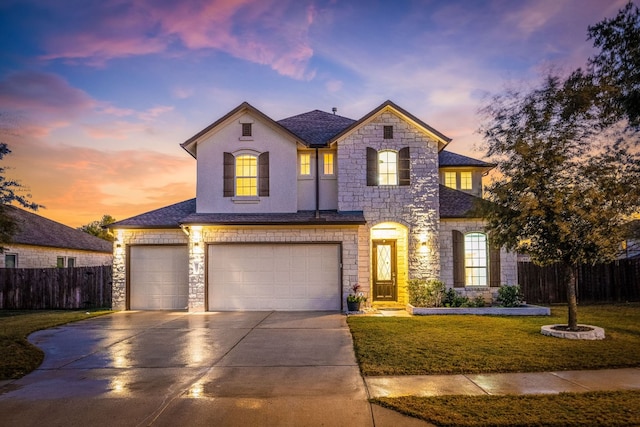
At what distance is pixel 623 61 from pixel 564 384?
805cm

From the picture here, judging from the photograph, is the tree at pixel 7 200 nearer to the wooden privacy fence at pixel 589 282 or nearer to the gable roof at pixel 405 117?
the gable roof at pixel 405 117

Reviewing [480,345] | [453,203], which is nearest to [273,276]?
[453,203]

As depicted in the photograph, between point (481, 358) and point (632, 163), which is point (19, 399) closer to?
point (481, 358)

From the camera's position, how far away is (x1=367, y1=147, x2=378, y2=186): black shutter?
1569 centimetres

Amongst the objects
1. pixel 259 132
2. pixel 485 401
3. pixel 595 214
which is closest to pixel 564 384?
pixel 485 401

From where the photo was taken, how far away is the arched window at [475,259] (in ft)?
51.2

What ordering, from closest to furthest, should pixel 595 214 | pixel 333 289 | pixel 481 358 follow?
1. pixel 481 358
2. pixel 595 214
3. pixel 333 289

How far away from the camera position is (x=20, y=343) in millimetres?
10023

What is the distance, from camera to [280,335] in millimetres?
10672

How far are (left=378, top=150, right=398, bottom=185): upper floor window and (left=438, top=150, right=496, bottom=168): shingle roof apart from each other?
3.59 metres

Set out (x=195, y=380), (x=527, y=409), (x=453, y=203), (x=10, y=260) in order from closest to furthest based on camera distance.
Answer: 1. (x=527, y=409)
2. (x=195, y=380)
3. (x=453, y=203)
4. (x=10, y=260)

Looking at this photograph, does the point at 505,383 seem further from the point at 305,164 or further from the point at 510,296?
the point at 305,164

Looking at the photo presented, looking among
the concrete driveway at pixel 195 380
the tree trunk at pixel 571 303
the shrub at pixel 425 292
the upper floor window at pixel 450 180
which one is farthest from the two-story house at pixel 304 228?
the tree trunk at pixel 571 303

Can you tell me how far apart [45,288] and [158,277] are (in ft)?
21.0
